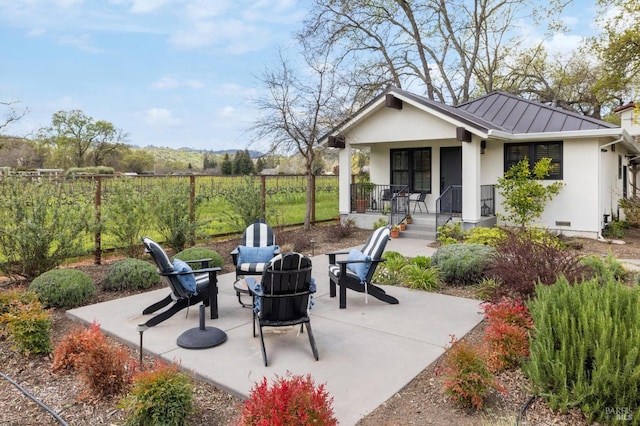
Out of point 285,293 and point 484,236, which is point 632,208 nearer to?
point 484,236

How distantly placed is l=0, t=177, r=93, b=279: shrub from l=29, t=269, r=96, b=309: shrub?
38.4 inches

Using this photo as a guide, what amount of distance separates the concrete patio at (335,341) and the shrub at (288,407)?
24.0 inches

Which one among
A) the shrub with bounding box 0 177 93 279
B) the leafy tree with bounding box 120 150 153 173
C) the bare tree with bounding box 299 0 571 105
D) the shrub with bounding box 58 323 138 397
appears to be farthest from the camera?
the leafy tree with bounding box 120 150 153 173

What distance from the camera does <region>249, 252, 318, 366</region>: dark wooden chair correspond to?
13.4 ft

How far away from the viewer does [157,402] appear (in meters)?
2.83

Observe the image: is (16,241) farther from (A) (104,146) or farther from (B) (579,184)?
(A) (104,146)

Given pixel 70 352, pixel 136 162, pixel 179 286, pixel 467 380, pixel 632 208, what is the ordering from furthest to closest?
pixel 136 162 → pixel 632 208 → pixel 179 286 → pixel 70 352 → pixel 467 380

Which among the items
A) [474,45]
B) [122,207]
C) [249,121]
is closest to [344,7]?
[474,45]

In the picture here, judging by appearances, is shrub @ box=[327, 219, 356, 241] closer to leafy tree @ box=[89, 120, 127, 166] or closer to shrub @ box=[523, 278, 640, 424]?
shrub @ box=[523, 278, 640, 424]

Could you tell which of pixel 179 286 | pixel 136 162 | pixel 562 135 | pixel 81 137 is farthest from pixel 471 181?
pixel 81 137

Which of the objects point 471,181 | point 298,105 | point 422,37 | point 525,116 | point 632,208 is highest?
point 422,37

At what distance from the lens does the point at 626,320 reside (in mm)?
2961

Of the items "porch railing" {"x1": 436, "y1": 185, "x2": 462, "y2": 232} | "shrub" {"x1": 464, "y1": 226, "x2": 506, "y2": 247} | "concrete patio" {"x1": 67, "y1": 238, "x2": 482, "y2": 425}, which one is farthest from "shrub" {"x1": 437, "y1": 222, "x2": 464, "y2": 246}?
"concrete patio" {"x1": 67, "y1": 238, "x2": 482, "y2": 425}

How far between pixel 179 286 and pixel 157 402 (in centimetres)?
216
